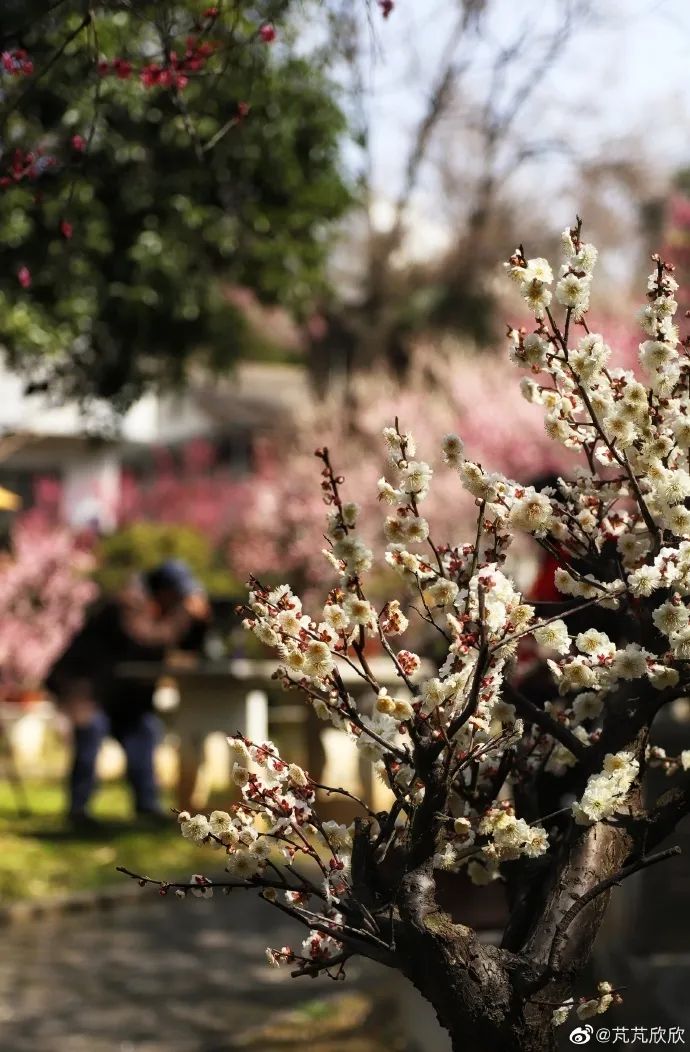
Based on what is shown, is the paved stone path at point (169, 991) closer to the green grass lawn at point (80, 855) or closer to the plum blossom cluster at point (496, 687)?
the green grass lawn at point (80, 855)

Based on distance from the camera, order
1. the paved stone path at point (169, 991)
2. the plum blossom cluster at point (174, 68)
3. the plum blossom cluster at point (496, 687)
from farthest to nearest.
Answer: the paved stone path at point (169, 991) → the plum blossom cluster at point (174, 68) → the plum blossom cluster at point (496, 687)

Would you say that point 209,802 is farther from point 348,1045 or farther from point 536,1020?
point 536,1020

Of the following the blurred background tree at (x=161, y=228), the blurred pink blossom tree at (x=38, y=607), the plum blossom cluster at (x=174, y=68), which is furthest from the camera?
the blurred pink blossom tree at (x=38, y=607)

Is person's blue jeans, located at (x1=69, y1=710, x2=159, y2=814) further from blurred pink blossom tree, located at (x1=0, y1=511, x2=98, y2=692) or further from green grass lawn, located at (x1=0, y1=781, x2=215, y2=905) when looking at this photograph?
blurred pink blossom tree, located at (x1=0, y1=511, x2=98, y2=692)

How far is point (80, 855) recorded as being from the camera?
10406mm

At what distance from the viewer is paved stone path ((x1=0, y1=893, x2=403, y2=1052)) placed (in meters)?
6.01

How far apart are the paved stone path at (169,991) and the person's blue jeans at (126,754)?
2524mm

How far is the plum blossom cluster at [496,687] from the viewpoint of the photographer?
2.78 metres

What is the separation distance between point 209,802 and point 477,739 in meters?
9.63

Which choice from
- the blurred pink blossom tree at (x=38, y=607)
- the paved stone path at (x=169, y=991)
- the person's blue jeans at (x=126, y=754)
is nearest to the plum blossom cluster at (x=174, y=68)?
the paved stone path at (x=169, y=991)

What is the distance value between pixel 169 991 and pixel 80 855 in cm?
355

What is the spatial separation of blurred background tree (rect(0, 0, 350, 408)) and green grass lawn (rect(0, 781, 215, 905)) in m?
3.13

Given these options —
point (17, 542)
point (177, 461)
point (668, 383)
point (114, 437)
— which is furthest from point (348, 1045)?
point (177, 461)

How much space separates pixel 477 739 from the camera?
116 inches
